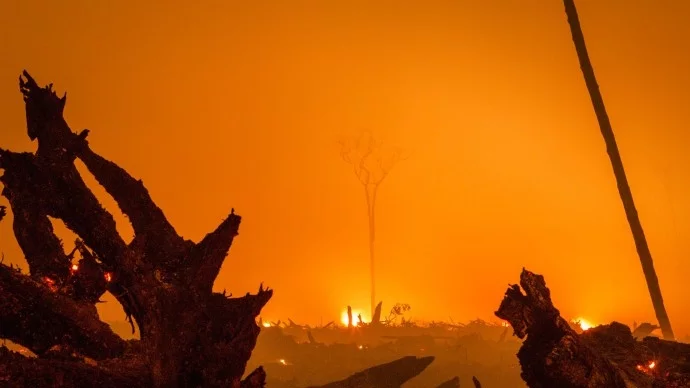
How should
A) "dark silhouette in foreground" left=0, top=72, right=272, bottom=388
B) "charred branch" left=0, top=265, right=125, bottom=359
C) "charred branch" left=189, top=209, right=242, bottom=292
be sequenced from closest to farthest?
"charred branch" left=0, top=265, right=125, bottom=359
"dark silhouette in foreground" left=0, top=72, right=272, bottom=388
"charred branch" left=189, top=209, right=242, bottom=292

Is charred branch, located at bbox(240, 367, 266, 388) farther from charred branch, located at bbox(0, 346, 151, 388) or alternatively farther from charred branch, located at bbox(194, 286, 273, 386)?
charred branch, located at bbox(0, 346, 151, 388)

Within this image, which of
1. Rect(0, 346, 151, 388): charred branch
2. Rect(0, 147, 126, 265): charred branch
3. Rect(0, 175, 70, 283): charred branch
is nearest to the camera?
Rect(0, 346, 151, 388): charred branch

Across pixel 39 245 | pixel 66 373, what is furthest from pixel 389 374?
pixel 66 373

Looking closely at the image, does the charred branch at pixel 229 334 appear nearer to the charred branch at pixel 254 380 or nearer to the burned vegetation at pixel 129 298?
the burned vegetation at pixel 129 298

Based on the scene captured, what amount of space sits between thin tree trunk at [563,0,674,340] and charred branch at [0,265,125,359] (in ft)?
42.0

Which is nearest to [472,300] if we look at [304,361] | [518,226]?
[518,226]

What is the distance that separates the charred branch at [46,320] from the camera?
3.08 metres

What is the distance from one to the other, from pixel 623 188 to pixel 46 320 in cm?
1488

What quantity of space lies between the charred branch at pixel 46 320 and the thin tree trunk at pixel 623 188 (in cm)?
1281

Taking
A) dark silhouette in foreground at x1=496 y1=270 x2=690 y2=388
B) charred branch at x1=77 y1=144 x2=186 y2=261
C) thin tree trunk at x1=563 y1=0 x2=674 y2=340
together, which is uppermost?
thin tree trunk at x1=563 y1=0 x2=674 y2=340

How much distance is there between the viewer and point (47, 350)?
3719mm

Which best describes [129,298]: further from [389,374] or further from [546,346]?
[389,374]

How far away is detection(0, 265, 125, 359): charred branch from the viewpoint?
10.1 ft

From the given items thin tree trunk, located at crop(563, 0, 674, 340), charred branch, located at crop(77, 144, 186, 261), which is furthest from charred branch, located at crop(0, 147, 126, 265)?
thin tree trunk, located at crop(563, 0, 674, 340)
